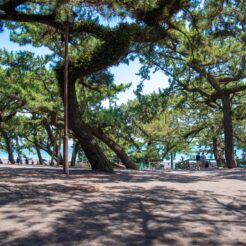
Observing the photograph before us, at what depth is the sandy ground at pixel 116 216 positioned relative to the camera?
157 inches

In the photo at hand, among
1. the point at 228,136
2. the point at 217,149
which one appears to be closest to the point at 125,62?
the point at 228,136

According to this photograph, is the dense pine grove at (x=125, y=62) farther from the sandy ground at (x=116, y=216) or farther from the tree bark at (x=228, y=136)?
the sandy ground at (x=116, y=216)

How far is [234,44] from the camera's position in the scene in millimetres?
19875

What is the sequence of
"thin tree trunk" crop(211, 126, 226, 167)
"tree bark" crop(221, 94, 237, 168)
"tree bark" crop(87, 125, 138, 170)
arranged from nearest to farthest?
Result: "tree bark" crop(87, 125, 138, 170), "tree bark" crop(221, 94, 237, 168), "thin tree trunk" crop(211, 126, 226, 167)

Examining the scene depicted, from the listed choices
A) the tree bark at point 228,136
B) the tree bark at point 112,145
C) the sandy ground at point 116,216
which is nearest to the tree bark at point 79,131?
the sandy ground at point 116,216

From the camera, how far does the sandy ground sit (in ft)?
13.1

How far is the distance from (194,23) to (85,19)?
3838mm

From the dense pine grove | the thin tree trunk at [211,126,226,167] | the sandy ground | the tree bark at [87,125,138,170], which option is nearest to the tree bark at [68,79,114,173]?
the dense pine grove

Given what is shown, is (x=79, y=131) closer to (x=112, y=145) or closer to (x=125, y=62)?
(x=125, y=62)

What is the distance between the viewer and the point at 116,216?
5141 mm

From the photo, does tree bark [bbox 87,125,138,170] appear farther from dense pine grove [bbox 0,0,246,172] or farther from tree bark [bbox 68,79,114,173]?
tree bark [bbox 68,79,114,173]

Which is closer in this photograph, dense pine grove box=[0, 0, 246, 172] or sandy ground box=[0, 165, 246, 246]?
sandy ground box=[0, 165, 246, 246]

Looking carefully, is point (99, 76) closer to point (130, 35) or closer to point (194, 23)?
point (130, 35)

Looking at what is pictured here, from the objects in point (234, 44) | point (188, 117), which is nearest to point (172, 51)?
point (234, 44)
